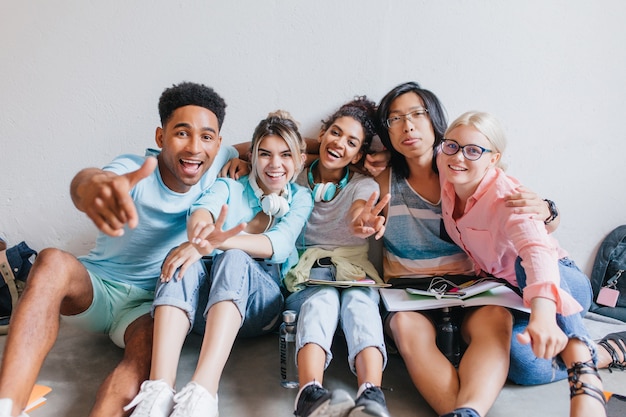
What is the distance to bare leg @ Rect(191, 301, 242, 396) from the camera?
1433mm

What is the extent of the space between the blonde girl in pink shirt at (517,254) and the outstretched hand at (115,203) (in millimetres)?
996

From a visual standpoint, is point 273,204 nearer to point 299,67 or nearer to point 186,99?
point 186,99

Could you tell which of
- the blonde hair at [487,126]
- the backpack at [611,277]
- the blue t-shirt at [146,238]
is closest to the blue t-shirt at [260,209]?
the blue t-shirt at [146,238]

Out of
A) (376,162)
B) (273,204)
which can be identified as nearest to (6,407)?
(273,204)

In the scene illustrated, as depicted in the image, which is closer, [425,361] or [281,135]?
[425,361]

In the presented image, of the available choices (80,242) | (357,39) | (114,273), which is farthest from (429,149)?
(80,242)

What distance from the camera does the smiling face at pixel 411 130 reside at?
6.29ft

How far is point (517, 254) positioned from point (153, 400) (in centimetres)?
118

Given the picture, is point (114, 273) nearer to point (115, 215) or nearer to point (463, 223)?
point (115, 215)

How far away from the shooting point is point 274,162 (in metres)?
1.87

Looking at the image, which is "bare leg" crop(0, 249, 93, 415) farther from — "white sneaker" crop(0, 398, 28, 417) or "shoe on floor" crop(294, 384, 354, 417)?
"shoe on floor" crop(294, 384, 354, 417)

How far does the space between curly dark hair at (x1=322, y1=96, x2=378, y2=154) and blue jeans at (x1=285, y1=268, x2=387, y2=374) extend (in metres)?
0.61

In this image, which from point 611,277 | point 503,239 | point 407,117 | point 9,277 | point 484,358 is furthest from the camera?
point 611,277

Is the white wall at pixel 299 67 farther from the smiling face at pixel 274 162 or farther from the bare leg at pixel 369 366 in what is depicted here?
the bare leg at pixel 369 366
